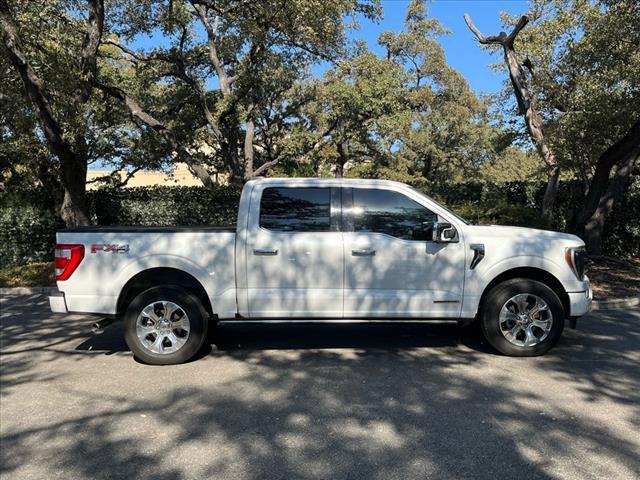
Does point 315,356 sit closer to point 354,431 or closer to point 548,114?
point 354,431

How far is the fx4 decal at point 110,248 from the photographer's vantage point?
5.59 m

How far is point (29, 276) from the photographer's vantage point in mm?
12250

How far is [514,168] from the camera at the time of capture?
170 ft

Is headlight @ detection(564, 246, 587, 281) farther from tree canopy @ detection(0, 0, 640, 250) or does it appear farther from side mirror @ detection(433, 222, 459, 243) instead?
tree canopy @ detection(0, 0, 640, 250)

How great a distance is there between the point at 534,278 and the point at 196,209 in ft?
40.4

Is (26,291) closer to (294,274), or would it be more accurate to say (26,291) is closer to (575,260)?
(294,274)

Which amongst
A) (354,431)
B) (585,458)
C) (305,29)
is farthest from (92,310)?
(305,29)

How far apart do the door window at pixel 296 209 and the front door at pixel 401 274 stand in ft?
1.13

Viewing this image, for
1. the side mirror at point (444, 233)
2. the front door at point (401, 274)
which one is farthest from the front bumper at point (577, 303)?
the side mirror at point (444, 233)

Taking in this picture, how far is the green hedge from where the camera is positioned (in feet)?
45.4

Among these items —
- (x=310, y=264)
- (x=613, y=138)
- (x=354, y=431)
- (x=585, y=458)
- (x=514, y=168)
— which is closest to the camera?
(x=585, y=458)

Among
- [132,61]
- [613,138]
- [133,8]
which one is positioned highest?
[133,8]

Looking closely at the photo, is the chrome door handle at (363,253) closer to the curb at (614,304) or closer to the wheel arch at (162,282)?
the wheel arch at (162,282)

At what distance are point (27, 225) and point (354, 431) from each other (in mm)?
13716
